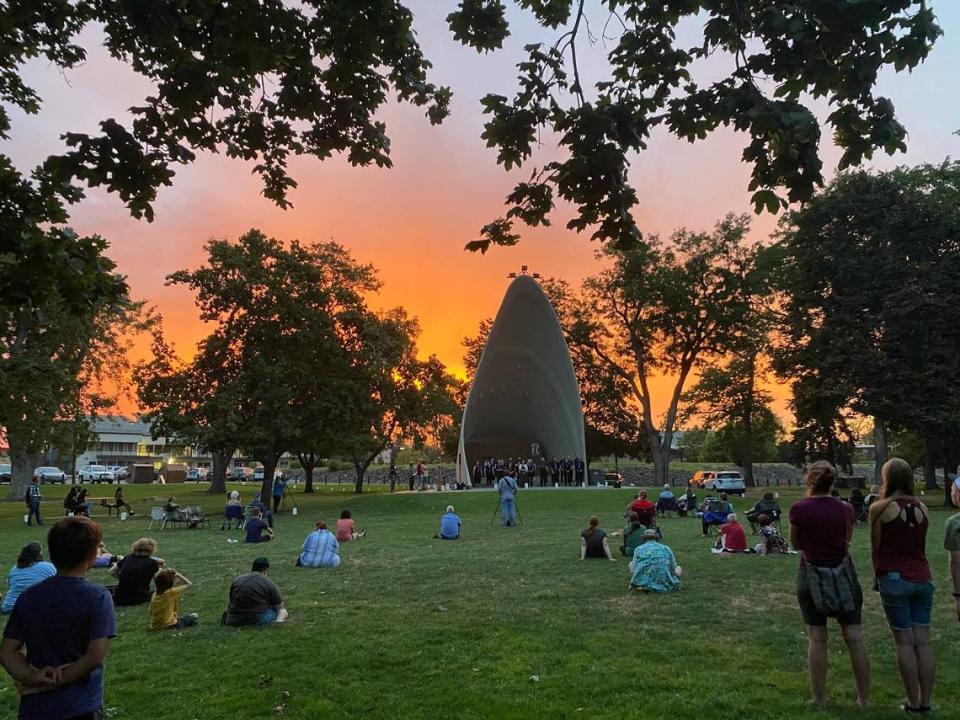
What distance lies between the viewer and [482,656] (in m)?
6.34

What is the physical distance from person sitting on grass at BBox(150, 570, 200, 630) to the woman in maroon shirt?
7.06m

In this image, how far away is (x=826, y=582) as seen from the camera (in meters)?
4.84

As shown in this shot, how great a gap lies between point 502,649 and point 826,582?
307 centimetres

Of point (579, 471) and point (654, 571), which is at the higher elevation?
point (579, 471)

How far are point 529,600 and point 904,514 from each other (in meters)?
5.02

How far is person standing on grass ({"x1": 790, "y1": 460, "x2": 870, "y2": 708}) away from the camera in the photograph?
480 cm

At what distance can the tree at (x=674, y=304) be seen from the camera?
40344mm

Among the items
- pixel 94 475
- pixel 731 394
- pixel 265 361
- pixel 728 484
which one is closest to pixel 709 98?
pixel 265 361

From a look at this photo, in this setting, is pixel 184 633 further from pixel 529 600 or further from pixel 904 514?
pixel 904 514

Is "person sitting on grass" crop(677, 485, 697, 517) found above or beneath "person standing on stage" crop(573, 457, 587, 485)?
beneath

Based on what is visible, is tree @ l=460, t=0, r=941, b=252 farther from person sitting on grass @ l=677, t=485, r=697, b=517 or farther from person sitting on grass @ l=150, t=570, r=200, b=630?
person sitting on grass @ l=677, t=485, r=697, b=517

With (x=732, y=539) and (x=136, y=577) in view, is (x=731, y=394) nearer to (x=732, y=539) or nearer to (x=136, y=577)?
(x=732, y=539)

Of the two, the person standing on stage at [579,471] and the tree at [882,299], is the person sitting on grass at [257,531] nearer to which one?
the tree at [882,299]

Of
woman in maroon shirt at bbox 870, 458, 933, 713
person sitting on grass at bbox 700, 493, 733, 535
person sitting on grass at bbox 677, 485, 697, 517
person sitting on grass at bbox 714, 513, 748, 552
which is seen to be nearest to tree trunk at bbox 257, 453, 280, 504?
person sitting on grass at bbox 677, 485, 697, 517
